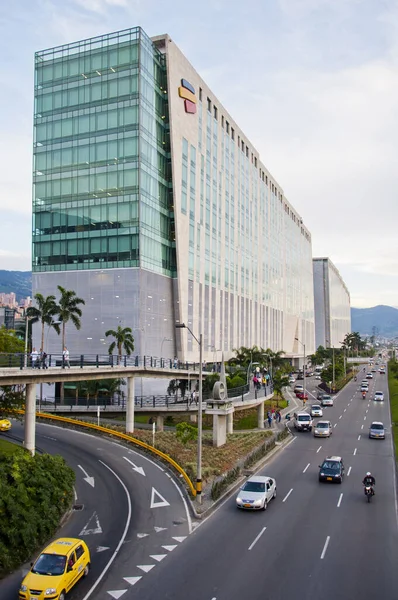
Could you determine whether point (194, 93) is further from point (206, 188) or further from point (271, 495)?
point (271, 495)

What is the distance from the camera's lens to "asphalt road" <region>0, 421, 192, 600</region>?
20672 mm

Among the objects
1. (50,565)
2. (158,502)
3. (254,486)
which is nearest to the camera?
(50,565)

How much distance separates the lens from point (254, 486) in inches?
1224

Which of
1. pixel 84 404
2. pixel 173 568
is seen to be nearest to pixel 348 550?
pixel 173 568

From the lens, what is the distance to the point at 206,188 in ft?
318

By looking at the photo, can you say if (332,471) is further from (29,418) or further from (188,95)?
(188,95)

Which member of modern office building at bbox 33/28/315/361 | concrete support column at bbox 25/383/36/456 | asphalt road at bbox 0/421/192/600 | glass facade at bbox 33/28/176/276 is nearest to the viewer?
asphalt road at bbox 0/421/192/600

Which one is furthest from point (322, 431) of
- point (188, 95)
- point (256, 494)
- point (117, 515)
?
point (188, 95)

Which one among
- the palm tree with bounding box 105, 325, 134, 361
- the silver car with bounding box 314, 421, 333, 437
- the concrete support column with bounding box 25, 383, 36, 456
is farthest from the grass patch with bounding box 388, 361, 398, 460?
the palm tree with bounding box 105, 325, 134, 361

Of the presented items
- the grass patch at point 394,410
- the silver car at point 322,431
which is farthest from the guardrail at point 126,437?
the silver car at point 322,431

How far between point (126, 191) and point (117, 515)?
2230 inches

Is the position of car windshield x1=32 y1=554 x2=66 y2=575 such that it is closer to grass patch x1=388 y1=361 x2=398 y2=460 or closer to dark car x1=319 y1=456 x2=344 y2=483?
dark car x1=319 y1=456 x2=344 y2=483

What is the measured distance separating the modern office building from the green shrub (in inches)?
1806

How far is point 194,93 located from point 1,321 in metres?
119
